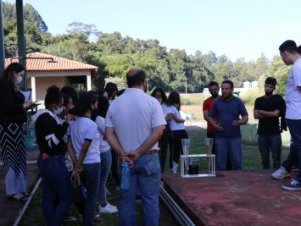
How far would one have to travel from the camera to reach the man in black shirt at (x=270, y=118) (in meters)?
6.61

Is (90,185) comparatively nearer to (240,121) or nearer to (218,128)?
(218,128)

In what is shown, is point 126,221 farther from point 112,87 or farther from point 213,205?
point 112,87

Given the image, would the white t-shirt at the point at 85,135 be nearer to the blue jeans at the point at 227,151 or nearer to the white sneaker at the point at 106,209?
the white sneaker at the point at 106,209

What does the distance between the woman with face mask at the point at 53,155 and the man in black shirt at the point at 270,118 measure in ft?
11.1

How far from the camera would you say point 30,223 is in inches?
203

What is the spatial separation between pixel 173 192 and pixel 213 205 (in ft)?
2.87

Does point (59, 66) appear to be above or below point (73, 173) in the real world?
above

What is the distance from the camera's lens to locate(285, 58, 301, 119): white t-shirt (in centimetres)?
491

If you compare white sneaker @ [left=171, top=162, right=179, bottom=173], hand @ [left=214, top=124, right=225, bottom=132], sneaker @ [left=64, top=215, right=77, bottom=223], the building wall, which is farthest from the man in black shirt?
the building wall

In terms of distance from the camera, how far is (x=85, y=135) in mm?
4172

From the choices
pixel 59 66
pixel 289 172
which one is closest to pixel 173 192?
pixel 289 172

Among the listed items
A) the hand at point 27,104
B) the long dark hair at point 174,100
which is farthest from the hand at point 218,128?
the hand at point 27,104

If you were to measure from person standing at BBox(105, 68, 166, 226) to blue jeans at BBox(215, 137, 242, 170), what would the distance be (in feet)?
9.75

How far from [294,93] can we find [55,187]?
9.06ft
